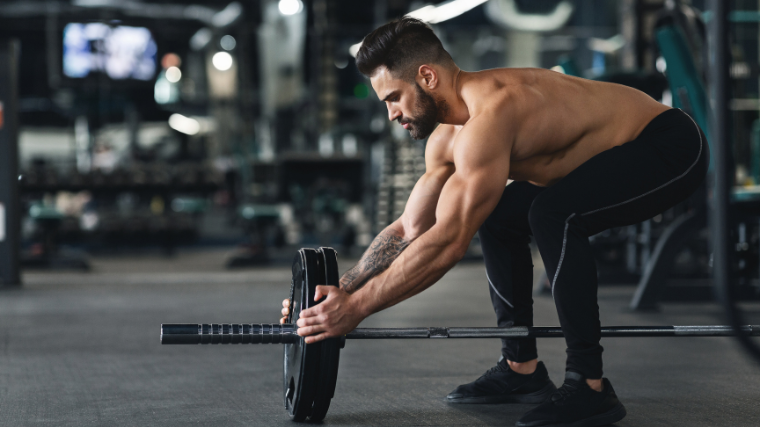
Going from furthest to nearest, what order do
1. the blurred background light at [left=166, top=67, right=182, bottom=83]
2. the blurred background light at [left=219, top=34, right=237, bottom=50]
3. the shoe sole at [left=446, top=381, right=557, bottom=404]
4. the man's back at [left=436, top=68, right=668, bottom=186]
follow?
the blurred background light at [left=166, top=67, right=182, bottom=83] < the blurred background light at [left=219, top=34, right=237, bottom=50] < the shoe sole at [left=446, top=381, right=557, bottom=404] < the man's back at [left=436, top=68, right=668, bottom=186]

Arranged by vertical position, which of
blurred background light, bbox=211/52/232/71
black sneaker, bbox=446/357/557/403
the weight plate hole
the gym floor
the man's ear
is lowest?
the gym floor

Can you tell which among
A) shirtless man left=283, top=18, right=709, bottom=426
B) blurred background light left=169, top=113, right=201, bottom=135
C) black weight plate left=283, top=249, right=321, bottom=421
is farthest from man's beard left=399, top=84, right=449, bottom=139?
blurred background light left=169, top=113, right=201, bottom=135

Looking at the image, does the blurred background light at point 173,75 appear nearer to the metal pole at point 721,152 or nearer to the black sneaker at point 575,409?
the black sneaker at point 575,409

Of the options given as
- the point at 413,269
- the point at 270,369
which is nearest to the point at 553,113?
the point at 413,269

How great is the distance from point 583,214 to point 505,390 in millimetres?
472

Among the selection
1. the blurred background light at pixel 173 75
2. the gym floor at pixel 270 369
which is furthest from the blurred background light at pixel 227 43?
the gym floor at pixel 270 369

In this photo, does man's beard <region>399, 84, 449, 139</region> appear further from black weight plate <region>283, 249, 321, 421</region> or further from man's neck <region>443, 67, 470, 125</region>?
black weight plate <region>283, 249, 321, 421</region>

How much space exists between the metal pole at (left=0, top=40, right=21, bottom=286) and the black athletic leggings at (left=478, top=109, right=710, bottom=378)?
3471mm

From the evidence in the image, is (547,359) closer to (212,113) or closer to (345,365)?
(345,365)

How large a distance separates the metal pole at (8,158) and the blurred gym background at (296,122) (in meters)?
0.01

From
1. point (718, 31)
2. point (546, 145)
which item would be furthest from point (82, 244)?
point (718, 31)

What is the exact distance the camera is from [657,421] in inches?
60.3

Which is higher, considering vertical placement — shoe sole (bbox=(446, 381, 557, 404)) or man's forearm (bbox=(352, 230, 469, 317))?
man's forearm (bbox=(352, 230, 469, 317))

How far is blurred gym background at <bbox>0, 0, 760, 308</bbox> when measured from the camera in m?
3.80
